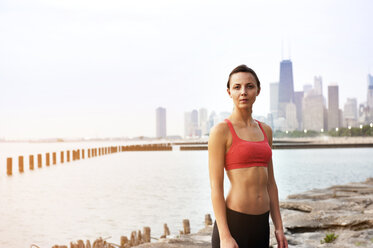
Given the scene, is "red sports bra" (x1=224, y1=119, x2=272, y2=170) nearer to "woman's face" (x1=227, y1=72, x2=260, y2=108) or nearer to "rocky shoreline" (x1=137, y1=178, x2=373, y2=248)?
"woman's face" (x1=227, y1=72, x2=260, y2=108)

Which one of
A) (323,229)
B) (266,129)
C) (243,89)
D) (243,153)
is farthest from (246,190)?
(323,229)

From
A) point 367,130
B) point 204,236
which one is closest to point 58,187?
point 204,236

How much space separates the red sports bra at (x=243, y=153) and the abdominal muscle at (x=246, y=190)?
0.10 feet

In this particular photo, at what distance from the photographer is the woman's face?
2.61m

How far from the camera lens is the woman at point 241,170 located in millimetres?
2521

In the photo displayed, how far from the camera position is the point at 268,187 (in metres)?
2.83

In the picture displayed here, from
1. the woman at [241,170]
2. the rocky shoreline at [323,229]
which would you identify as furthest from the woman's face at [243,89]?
the rocky shoreline at [323,229]

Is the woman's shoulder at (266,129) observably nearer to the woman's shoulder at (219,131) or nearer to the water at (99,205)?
the woman's shoulder at (219,131)

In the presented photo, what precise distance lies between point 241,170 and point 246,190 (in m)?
0.13

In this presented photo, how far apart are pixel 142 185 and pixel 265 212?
68.2 feet

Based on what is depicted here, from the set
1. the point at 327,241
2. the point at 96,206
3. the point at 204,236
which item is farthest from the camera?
the point at 96,206

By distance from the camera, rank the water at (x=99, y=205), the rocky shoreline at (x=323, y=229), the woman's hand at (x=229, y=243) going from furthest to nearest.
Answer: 1. the water at (x=99, y=205)
2. the rocky shoreline at (x=323, y=229)
3. the woman's hand at (x=229, y=243)

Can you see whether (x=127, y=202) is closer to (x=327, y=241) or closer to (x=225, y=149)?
(x=327, y=241)

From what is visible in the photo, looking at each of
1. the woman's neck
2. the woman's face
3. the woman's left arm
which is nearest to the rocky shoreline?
the woman's left arm
